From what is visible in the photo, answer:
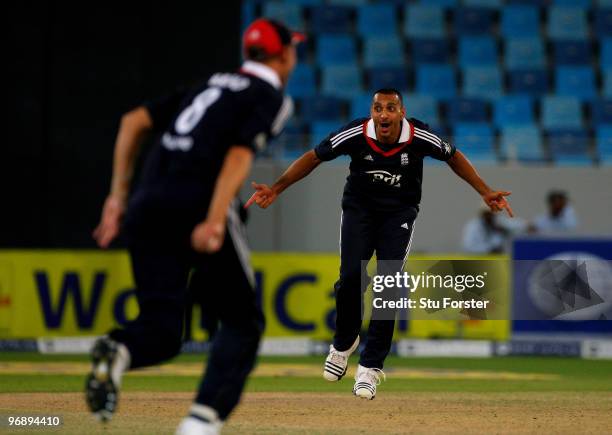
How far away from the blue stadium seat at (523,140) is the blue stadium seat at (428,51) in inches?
82.4

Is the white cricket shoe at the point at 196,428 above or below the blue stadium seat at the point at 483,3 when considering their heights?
below

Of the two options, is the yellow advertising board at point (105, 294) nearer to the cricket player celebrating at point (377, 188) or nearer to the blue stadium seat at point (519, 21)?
the cricket player celebrating at point (377, 188)

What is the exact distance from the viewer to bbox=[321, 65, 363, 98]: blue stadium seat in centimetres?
1969

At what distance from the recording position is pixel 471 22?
68.2 ft

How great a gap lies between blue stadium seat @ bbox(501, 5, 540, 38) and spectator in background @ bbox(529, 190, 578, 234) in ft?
18.8

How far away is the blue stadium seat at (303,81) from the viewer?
19.6m

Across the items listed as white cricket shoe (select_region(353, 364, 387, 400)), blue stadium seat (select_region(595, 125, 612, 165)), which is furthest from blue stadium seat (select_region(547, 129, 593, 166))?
white cricket shoe (select_region(353, 364, 387, 400))

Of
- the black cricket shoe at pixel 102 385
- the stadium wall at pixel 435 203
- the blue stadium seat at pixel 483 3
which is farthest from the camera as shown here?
the blue stadium seat at pixel 483 3

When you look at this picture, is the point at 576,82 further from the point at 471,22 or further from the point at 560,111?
the point at 471,22

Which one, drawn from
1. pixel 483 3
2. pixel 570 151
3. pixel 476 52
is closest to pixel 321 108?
pixel 476 52

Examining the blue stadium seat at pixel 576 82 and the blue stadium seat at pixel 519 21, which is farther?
the blue stadium seat at pixel 519 21

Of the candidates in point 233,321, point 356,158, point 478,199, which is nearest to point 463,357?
point 478,199

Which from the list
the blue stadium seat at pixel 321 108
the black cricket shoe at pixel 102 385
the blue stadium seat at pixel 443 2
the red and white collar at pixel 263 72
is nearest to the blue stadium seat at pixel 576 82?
the blue stadium seat at pixel 443 2

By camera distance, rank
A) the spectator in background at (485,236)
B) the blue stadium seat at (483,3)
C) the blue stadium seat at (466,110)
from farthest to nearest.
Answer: the blue stadium seat at (483,3)
the blue stadium seat at (466,110)
the spectator in background at (485,236)
